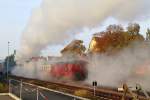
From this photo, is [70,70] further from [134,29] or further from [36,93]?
[134,29]

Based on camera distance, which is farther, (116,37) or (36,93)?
(116,37)

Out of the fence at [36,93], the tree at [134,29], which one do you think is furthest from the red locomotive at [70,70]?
the tree at [134,29]

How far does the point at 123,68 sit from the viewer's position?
30938 millimetres

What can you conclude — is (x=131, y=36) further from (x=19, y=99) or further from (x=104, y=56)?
(x=19, y=99)

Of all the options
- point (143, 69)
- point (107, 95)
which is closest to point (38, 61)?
point (143, 69)

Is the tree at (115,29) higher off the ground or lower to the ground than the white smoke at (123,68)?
higher

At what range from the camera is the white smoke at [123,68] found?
1089 inches

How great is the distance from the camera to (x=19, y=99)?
57.8ft

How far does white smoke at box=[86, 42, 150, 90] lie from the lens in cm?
2767

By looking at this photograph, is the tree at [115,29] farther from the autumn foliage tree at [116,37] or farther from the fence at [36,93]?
the fence at [36,93]

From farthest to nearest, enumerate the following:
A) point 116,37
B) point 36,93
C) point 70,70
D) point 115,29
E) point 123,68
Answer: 1. point 115,29
2. point 116,37
3. point 70,70
4. point 123,68
5. point 36,93

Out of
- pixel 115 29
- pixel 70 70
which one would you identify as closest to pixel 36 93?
pixel 70 70

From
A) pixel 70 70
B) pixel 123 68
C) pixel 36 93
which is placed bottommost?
pixel 36 93

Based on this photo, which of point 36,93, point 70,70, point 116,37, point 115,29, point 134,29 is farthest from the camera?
point 115,29
